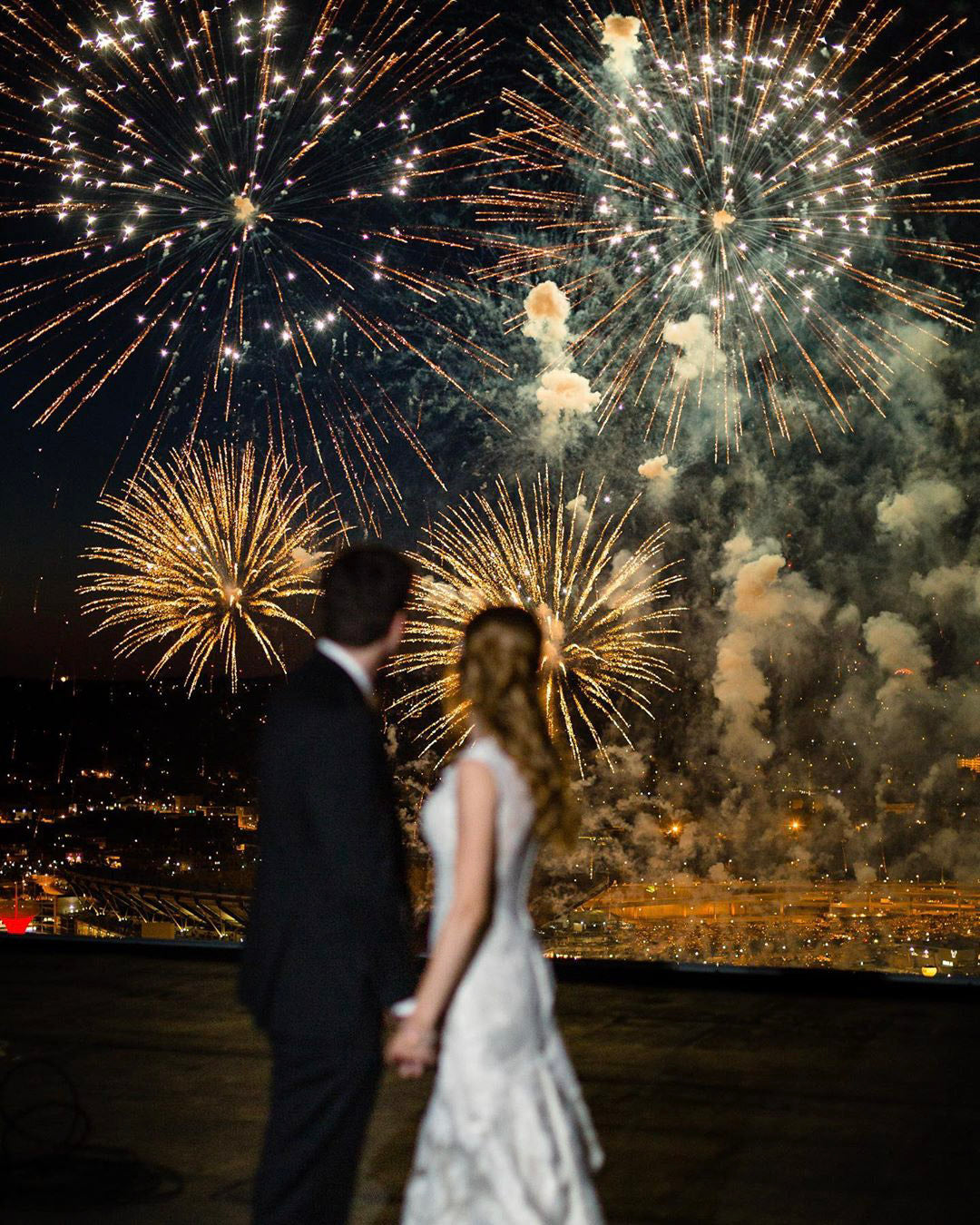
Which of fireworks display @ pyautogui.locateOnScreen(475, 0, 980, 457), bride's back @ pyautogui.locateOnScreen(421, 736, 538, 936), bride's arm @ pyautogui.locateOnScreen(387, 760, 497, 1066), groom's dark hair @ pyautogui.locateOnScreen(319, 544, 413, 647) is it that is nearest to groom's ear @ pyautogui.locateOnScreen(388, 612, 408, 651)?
groom's dark hair @ pyautogui.locateOnScreen(319, 544, 413, 647)

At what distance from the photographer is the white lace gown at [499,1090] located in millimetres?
2020

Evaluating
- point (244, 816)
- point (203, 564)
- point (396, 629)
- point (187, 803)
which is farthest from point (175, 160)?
point (244, 816)

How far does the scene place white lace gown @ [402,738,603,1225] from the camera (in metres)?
2.02

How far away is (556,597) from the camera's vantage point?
1920cm

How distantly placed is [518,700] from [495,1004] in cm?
48

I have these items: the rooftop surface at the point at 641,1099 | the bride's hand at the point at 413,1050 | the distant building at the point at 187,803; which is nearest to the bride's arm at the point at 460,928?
the bride's hand at the point at 413,1050

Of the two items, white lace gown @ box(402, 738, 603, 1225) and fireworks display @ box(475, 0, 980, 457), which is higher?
fireworks display @ box(475, 0, 980, 457)

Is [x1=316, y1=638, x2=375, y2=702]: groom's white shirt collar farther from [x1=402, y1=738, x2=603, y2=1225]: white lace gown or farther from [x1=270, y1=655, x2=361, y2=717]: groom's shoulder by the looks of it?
[x1=402, y1=738, x2=603, y2=1225]: white lace gown

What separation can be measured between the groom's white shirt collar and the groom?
4 centimetres

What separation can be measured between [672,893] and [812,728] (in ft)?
49.3

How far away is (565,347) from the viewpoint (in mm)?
41406

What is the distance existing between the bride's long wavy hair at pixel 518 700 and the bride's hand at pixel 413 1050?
364 millimetres

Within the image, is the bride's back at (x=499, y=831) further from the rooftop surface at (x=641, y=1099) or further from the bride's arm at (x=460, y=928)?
the rooftop surface at (x=641, y=1099)

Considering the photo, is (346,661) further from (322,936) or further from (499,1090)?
(499,1090)
